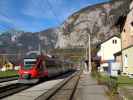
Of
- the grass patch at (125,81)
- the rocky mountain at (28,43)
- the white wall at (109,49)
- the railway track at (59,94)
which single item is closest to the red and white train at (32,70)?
the railway track at (59,94)

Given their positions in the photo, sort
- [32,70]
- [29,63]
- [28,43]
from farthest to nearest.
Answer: [28,43] → [29,63] → [32,70]

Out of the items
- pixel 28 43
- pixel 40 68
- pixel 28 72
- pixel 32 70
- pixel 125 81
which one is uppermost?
pixel 28 43

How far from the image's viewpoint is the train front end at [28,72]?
35.7 metres

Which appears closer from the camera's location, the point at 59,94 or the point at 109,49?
the point at 59,94

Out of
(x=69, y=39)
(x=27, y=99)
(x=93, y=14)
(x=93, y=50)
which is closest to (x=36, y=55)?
(x=27, y=99)

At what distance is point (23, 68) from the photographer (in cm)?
3700

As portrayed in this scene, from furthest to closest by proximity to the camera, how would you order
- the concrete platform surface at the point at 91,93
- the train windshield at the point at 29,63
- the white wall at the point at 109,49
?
the white wall at the point at 109,49, the train windshield at the point at 29,63, the concrete platform surface at the point at 91,93

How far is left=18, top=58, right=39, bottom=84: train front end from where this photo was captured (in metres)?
35.7

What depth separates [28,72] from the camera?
1415 inches

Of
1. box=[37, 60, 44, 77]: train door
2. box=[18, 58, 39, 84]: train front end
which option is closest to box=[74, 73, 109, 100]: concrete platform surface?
box=[18, 58, 39, 84]: train front end

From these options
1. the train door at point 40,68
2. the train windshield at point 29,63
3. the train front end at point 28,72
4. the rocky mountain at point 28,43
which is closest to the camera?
the train front end at point 28,72

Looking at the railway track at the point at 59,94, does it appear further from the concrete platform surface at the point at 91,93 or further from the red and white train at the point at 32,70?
the red and white train at the point at 32,70

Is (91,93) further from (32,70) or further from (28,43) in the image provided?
(28,43)

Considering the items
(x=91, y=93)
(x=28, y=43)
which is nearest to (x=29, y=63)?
(x=91, y=93)
